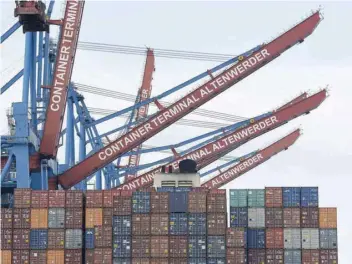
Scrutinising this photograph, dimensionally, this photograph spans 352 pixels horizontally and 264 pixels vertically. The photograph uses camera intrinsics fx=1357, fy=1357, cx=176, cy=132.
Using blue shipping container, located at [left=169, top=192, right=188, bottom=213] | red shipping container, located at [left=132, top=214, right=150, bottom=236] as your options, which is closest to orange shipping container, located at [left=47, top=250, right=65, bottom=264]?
red shipping container, located at [left=132, top=214, right=150, bottom=236]

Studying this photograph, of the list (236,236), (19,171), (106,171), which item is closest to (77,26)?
(19,171)

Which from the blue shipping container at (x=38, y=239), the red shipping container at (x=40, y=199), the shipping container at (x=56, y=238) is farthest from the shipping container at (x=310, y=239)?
the red shipping container at (x=40, y=199)

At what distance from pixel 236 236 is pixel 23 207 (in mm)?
10516

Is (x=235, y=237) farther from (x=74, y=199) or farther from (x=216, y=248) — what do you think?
(x=74, y=199)

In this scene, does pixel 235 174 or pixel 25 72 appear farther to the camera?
pixel 235 174

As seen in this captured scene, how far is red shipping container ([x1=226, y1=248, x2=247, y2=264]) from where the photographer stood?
64.5 meters

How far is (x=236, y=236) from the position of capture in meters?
65.0

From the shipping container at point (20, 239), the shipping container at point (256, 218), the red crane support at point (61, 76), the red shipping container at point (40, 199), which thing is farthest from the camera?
the red crane support at point (61, 76)

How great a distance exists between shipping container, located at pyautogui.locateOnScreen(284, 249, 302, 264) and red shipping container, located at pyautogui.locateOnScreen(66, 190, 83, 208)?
10368mm

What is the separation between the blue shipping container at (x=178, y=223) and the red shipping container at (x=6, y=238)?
7.78 metres

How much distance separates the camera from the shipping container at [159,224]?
65.1 metres

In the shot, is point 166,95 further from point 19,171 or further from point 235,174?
point 235,174

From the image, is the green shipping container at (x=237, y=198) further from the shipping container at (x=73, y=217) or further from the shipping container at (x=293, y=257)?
the shipping container at (x=73, y=217)

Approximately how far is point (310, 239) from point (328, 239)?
0.89m
